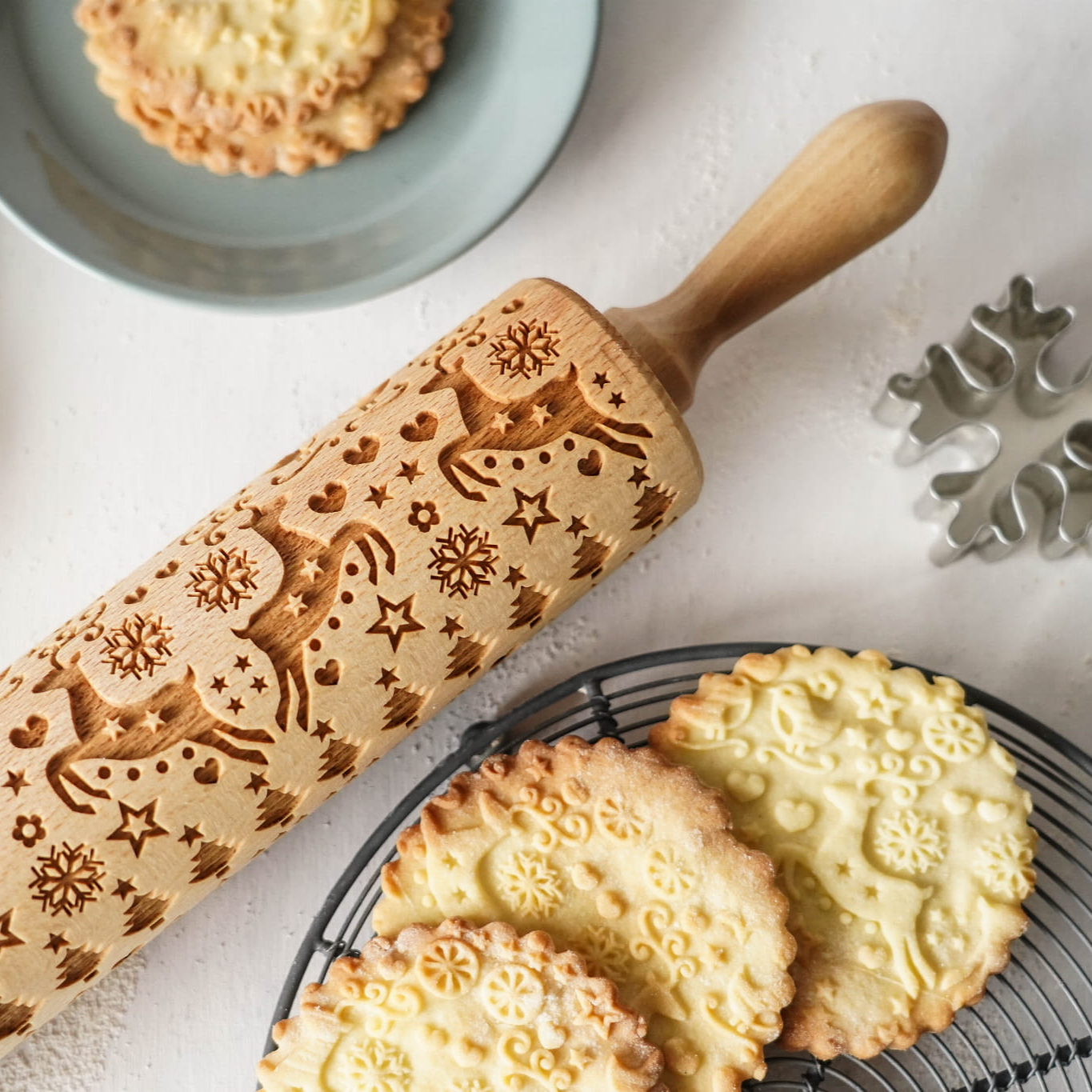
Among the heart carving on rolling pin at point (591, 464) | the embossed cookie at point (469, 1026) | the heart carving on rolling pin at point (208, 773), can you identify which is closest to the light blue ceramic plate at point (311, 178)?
the heart carving on rolling pin at point (591, 464)

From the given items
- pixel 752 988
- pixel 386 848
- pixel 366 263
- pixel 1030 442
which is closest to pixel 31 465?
pixel 366 263

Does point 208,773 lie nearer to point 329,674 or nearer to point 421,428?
point 329,674

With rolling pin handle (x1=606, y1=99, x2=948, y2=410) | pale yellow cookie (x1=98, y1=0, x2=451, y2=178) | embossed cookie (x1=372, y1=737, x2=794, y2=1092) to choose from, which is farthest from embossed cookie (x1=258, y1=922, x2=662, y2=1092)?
pale yellow cookie (x1=98, y1=0, x2=451, y2=178)

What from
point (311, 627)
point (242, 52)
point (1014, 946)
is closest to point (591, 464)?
point (311, 627)

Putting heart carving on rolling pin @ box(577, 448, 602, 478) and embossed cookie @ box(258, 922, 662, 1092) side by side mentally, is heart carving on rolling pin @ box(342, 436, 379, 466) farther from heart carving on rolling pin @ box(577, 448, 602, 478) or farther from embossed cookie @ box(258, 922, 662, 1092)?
embossed cookie @ box(258, 922, 662, 1092)

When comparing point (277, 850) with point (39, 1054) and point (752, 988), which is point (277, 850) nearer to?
point (39, 1054)

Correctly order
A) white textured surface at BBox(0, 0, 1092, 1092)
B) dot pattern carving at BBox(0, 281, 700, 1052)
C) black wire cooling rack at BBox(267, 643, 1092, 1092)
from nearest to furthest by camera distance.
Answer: dot pattern carving at BBox(0, 281, 700, 1052)
black wire cooling rack at BBox(267, 643, 1092, 1092)
white textured surface at BBox(0, 0, 1092, 1092)
